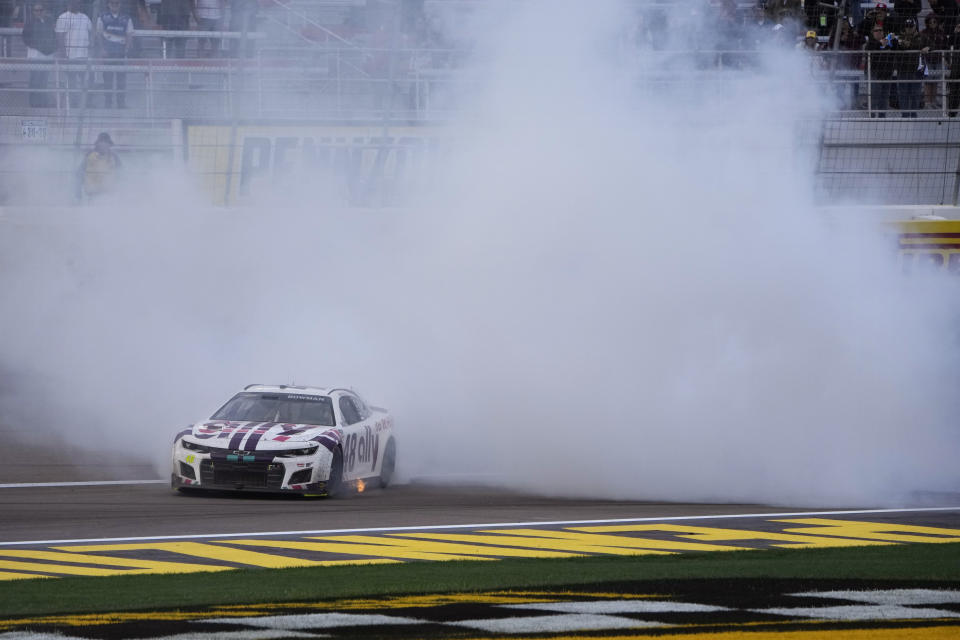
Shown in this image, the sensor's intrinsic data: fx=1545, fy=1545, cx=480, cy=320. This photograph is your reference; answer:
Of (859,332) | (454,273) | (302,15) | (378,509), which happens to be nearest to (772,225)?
(859,332)

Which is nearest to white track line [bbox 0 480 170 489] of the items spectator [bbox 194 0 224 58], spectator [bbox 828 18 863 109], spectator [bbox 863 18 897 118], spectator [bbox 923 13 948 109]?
spectator [bbox 194 0 224 58]

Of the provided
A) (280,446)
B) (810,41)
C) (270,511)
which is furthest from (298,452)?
(810,41)

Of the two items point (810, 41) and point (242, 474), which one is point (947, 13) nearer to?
point (810, 41)

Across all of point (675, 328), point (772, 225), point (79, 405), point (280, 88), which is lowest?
point (79, 405)

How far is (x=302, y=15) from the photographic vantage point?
1644 cm

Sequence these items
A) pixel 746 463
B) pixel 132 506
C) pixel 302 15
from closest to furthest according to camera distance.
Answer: pixel 132 506
pixel 746 463
pixel 302 15

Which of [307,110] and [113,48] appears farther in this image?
[307,110]

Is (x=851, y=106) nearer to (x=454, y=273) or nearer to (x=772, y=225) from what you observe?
(x=772, y=225)

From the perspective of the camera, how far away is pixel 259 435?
1217 centimetres

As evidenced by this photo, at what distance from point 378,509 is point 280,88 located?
22.3ft

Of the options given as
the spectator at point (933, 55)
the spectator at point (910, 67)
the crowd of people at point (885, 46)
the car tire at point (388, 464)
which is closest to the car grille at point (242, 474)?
the car tire at point (388, 464)

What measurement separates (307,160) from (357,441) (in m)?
5.56

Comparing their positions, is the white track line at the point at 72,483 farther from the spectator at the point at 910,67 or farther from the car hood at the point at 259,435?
the spectator at the point at 910,67

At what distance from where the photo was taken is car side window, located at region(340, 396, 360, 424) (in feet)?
42.8
